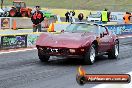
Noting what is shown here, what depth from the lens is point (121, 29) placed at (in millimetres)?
30984

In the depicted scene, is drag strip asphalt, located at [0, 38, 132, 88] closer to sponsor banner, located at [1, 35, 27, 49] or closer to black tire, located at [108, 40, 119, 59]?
black tire, located at [108, 40, 119, 59]

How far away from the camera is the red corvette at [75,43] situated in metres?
11.4

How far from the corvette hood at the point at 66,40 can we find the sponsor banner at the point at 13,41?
573cm

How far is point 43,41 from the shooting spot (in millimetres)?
11758

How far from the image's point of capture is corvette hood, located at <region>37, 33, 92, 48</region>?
37.4 ft

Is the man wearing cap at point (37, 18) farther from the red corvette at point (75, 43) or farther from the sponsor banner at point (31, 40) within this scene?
the red corvette at point (75, 43)

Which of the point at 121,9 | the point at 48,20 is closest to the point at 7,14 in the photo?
the point at 48,20

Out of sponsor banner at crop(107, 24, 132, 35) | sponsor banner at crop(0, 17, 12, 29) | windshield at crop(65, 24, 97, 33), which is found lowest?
sponsor banner at crop(107, 24, 132, 35)

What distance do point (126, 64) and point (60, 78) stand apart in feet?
13.8

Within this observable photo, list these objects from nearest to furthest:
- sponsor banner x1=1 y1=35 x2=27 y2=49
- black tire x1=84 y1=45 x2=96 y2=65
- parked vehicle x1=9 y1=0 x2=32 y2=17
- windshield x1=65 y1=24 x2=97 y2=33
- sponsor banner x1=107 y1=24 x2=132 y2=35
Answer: black tire x1=84 y1=45 x2=96 y2=65 → windshield x1=65 y1=24 x2=97 y2=33 → sponsor banner x1=1 y1=35 x2=27 y2=49 → sponsor banner x1=107 y1=24 x2=132 y2=35 → parked vehicle x1=9 y1=0 x2=32 y2=17

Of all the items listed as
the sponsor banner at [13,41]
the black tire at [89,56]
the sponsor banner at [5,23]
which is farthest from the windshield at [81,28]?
the sponsor banner at [5,23]

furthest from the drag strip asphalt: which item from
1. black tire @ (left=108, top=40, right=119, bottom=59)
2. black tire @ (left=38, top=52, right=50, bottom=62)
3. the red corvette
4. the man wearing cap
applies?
the man wearing cap

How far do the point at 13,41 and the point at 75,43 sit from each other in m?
6.89

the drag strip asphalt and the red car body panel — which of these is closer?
the drag strip asphalt
